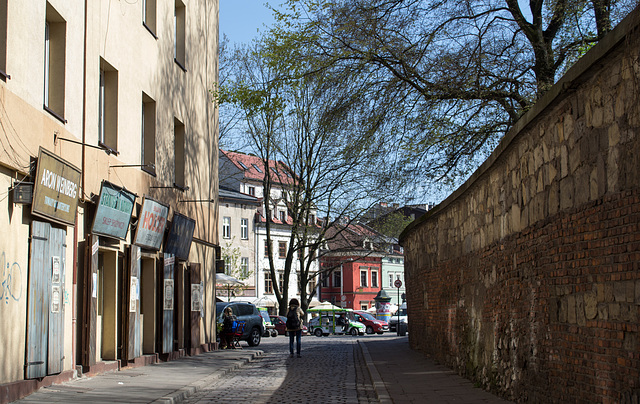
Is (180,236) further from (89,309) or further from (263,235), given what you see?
Answer: (263,235)

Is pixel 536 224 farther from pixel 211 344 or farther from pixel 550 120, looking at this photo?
pixel 211 344

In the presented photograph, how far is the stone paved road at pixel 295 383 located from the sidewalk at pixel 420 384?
327mm

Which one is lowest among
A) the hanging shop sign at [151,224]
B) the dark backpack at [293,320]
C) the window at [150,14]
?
the dark backpack at [293,320]

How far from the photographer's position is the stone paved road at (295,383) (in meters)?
11.5

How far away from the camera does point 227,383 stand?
14.1 metres

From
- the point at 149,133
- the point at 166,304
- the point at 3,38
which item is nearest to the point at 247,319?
the point at 166,304

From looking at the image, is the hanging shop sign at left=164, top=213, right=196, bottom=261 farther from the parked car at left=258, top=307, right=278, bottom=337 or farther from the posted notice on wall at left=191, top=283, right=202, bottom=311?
the parked car at left=258, top=307, right=278, bottom=337

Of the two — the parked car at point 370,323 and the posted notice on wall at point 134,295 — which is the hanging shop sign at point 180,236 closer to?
the posted notice on wall at point 134,295

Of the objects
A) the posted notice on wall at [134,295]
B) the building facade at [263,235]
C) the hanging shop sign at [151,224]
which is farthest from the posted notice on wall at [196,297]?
the building facade at [263,235]

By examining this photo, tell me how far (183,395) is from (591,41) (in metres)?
10.4

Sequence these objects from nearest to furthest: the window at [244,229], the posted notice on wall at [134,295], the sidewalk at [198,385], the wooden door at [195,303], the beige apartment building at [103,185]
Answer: the sidewalk at [198,385], the beige apartment building at [103,185], the posted notice on wall at [134,295], the wooden door at [195,303], the window at [244,229]

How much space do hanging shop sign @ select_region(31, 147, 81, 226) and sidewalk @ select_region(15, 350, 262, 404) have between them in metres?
2.52

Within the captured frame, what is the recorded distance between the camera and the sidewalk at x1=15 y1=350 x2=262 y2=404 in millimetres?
10320

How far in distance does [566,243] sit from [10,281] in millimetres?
6997
